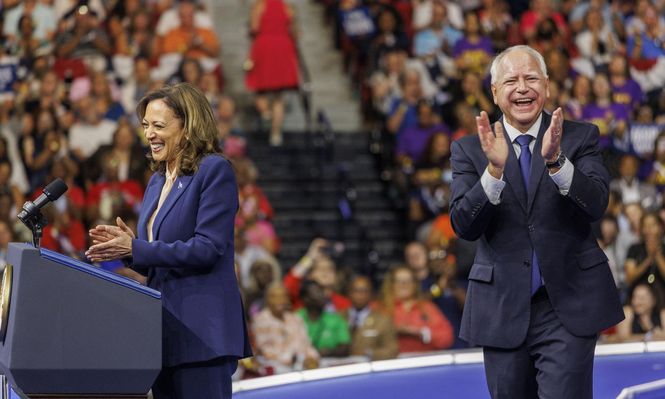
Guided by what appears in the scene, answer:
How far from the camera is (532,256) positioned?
4148mm

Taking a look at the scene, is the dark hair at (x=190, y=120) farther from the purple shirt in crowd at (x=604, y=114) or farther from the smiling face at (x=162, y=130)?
the purple shirt in crowd at (x=604, y=114)

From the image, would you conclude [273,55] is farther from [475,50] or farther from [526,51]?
[526,51]

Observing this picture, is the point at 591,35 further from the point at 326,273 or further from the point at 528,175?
the point at 528,175

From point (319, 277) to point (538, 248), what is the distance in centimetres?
457

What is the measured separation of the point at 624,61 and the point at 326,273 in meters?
4.44

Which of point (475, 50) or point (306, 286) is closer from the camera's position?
point (306, 286)

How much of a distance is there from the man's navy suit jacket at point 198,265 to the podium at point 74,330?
13 cm

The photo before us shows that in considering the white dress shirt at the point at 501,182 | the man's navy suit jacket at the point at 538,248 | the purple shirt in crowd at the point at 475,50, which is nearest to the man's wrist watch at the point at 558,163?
the white dress shirt at the point at 501,182

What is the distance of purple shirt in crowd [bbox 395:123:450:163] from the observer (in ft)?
35.6

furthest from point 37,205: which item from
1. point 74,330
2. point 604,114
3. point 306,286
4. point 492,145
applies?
point 604,114

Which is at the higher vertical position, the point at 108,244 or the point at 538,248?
the point at 108,244

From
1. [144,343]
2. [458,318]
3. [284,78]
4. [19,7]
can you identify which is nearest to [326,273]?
[458,318]

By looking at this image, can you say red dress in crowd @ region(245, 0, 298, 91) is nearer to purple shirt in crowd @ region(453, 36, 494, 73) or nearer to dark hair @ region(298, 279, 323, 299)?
purple shirt in crowd @ region(453, 36, 494, 73)

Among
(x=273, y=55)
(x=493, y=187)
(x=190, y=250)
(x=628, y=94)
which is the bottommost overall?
(x=190, y=250)
